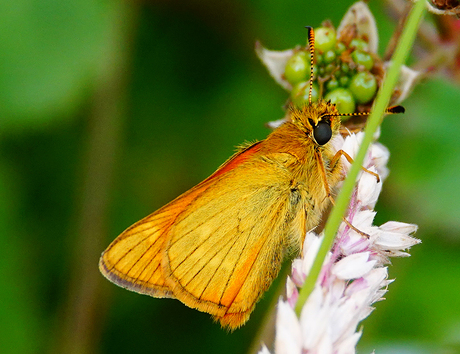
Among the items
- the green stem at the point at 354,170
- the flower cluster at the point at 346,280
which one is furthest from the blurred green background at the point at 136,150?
the green stem at the point at 354,170

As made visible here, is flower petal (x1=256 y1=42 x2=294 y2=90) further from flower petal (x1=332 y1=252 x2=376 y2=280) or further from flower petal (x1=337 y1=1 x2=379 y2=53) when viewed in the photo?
flower petal (x1=332 y1=252 x2=376 y2=280)

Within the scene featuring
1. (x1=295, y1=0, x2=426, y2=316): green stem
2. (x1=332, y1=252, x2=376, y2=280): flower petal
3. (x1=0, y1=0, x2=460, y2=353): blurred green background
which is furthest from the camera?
(x1=0, y1=0, x2=460, y2=353): blurred green background

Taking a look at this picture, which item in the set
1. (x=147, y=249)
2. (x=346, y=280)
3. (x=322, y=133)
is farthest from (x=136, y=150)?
(x=346, y=280)

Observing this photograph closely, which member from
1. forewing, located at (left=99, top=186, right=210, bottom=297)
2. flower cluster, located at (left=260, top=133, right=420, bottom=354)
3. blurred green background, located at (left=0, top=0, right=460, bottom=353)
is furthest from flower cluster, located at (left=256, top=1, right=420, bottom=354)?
blurred green background, located at (left=0, top=0, right=460, bottom=353)

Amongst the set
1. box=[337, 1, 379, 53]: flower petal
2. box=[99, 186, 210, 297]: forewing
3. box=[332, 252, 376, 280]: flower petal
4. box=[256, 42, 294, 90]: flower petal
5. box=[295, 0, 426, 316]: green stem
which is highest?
box=[337, 1, 379, 53]: flower petal

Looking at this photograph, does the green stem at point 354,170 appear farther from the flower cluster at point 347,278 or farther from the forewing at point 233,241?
the forewing at point 233,241

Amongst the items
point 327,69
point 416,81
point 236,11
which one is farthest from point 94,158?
point 416,81

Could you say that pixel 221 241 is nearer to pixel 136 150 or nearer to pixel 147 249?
pixel 147 249
